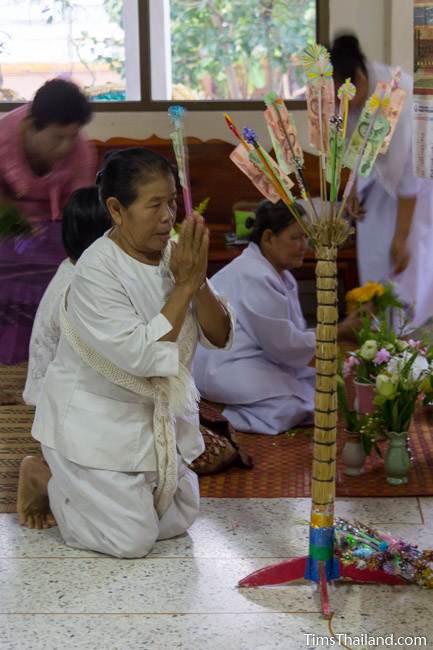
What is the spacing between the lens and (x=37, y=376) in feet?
12.0

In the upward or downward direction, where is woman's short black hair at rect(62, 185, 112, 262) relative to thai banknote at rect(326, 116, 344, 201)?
downward

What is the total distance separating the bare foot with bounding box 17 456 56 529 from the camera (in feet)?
10.7

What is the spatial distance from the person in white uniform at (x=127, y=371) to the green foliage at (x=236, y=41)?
3769 millimetres

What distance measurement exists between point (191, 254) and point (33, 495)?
37.6 inches

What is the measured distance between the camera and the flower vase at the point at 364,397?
3.95 m

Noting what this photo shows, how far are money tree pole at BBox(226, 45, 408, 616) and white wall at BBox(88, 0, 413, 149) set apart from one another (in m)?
3.71

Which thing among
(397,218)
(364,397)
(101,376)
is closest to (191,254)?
(101,376)

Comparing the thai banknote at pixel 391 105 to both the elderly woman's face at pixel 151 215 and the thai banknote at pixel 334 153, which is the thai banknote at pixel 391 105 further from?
the elderly woman's face at pixel 151 215

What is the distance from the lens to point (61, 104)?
14.4 feet

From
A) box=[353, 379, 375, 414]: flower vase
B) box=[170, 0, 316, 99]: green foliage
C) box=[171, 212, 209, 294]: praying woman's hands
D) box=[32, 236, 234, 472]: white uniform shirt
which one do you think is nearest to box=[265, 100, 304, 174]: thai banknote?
box=[171, 212, 209, 294]: praying woman's hands

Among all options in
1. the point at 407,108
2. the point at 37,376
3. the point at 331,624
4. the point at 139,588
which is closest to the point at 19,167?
the point at 37,376

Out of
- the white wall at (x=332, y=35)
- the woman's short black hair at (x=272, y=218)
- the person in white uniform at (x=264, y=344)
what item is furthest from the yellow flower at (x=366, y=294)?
the white wall at (x=332, y=35)

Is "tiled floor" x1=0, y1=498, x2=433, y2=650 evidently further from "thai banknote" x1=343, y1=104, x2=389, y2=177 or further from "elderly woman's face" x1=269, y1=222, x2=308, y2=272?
"elderly woman's face" x1=269, y1=222, x2=308, y2=272

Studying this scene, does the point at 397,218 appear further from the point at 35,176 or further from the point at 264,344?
the point at 35,176
